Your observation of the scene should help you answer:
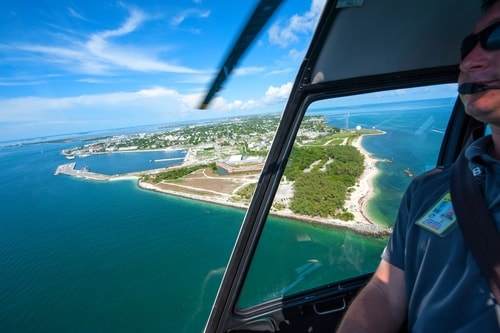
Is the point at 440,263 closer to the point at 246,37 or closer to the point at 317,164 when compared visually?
the point at 246,37

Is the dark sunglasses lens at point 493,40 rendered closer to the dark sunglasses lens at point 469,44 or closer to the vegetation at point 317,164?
the dark sunglasses lens at point 469,44

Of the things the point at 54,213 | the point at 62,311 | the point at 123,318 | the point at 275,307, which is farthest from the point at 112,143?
the point at 54,213

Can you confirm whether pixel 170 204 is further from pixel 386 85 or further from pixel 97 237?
pixel 386 85

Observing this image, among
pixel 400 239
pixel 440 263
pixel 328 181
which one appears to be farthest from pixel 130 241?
pixel 440 263

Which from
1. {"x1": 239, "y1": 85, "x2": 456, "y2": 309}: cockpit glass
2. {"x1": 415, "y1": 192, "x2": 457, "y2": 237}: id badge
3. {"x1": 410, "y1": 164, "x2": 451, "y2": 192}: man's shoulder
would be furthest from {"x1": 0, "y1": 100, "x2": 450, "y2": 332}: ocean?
{"x1": 415, "y1": 192, "x2": 457, "y2": 237}: id badge

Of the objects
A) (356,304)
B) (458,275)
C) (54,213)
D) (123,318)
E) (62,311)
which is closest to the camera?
(458,275)

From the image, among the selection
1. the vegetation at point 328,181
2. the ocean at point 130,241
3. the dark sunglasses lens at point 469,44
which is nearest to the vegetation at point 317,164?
the vegetation at point 328,181
